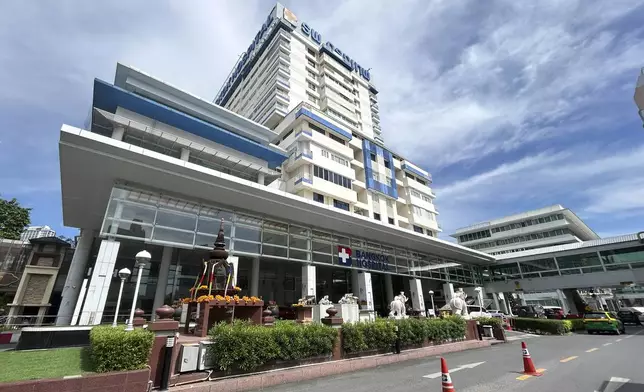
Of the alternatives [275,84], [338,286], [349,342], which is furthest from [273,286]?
[275,84]

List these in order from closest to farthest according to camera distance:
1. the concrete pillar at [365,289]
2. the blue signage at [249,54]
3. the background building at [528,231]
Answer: the concrete pillar at [365,289], the blue signage at [249,54], the background building at [528,231]

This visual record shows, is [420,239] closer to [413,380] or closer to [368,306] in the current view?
[368,306]

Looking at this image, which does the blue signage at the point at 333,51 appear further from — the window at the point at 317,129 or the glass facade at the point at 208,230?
the glass facade at the point at 208,230

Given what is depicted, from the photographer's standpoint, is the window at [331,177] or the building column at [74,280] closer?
the building column at [74,280]

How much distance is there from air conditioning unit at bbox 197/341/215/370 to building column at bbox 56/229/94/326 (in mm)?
14913

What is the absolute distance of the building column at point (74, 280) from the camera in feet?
57.8

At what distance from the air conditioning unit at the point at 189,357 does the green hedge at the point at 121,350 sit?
35.6 inches

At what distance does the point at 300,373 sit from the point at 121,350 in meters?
4.56

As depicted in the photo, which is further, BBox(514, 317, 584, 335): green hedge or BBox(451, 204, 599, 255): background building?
BBox(451, 204, 599, 255): background building

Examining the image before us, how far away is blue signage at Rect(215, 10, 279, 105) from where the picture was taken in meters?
52.1

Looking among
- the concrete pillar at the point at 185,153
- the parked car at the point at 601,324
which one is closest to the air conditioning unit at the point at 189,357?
the concrete pillar at the point at 185,153

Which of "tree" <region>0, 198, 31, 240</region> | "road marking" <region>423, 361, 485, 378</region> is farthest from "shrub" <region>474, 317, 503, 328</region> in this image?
"tree" <region>0, 198, 31, 240</region>

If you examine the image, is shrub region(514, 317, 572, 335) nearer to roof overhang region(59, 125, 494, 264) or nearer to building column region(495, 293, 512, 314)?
roof overhang region(59, 125, 494, 264)

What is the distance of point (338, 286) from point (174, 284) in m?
16.9
